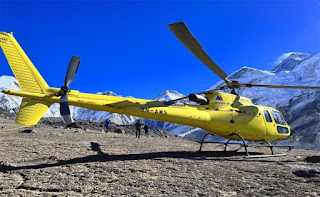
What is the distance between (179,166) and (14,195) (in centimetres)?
443

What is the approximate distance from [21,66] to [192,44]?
21.2 feet

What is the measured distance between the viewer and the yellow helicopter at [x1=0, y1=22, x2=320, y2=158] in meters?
7.72

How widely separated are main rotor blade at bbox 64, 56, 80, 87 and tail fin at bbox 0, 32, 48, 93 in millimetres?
1019

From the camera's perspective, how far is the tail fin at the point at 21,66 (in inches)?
301

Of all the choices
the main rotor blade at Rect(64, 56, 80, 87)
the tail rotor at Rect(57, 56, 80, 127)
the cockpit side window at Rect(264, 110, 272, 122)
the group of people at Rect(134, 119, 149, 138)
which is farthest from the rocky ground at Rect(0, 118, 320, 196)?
the group of people at Rect(134, 119, 149, 138)

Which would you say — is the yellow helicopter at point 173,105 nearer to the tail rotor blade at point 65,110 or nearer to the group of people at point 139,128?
the tail rotor blade at point 65,110

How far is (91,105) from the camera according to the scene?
325 inches

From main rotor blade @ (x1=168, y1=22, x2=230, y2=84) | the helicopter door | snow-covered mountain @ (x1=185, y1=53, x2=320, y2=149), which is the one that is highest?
snow-covered mountain @ (x1=185, y1=53, x2=320, y2=149)

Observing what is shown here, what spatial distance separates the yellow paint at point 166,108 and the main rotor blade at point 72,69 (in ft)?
1.71

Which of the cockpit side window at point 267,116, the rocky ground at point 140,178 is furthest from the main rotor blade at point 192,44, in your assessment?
the rocky ground at point 140,178

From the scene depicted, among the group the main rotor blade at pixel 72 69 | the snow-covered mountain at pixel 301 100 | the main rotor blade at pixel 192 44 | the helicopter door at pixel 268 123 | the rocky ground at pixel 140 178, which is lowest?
the rocky ground at pixel 140 178

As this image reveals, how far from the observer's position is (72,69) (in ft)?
25.5

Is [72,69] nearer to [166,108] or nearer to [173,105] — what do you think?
[166,108]

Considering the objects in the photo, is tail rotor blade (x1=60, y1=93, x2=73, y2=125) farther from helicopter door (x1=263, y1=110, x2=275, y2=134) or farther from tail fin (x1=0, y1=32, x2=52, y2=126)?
helicopter door (x1=263, y1=110, x2=275, y2=134)
